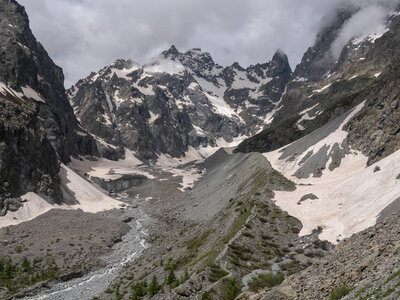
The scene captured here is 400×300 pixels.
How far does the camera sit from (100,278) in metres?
60.8

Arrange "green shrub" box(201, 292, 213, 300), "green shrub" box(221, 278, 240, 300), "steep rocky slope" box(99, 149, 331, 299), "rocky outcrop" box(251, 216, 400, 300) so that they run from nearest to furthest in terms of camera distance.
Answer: "rocky outcrop" box(251, 216, 400, 300), "green shrub" box(201, 292, 213, 300), "green shrub" box(221, 278, 240, 300), "steep rocky slope" box(99, 149, 331, 299)

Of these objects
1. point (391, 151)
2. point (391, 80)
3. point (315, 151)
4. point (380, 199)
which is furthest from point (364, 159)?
point (380, 199)

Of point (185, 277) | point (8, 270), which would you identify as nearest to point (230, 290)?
point (185, 277)

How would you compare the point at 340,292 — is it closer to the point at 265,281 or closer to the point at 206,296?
the point at 206,296

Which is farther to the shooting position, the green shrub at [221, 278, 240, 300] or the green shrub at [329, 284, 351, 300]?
the green shrub at [221, 278, 240, 300]

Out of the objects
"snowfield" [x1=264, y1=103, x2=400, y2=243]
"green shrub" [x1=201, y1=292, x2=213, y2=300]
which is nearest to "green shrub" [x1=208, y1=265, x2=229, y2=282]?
"green shrub" [x1=201, y1=292, x2=213, y2=300]

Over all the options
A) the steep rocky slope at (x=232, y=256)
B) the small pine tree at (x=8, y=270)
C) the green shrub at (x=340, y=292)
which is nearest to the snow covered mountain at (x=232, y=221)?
the steep rocky slope at (x=232, y=256)

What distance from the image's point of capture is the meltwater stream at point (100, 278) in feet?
179

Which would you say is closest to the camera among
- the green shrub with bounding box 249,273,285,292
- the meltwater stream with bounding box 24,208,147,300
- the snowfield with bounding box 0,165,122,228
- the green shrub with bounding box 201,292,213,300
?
the green shrub with bounding box 201,292,213,300

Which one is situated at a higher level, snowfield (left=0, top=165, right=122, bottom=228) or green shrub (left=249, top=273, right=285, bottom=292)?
snowfield (left=0, top=165, right=122, bottom=228)

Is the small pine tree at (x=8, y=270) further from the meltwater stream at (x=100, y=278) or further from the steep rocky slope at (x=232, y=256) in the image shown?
the steep rocky slope at (x=232, y=256)

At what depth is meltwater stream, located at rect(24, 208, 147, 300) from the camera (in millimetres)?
54431

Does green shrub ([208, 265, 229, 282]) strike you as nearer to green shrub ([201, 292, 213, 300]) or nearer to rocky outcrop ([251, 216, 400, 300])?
green shrub ([201, 292, 213, 300])

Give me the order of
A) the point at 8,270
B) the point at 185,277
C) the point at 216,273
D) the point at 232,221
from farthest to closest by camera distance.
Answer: the point at 232,221 → the point at 8,270 → the point at 185,277 → the point at 216,273
